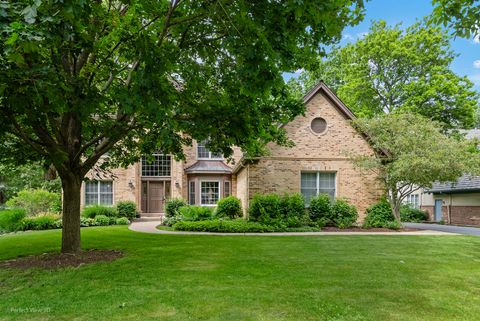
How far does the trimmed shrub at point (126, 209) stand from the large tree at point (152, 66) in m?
12.7

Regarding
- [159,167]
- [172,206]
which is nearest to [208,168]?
[159,167]

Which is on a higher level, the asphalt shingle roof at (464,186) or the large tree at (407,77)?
the large tree at (407,77)

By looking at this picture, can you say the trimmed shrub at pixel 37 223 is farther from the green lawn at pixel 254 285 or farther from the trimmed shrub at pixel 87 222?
the green lawn at pixel 254 285

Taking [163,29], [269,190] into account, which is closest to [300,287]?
[163,29]

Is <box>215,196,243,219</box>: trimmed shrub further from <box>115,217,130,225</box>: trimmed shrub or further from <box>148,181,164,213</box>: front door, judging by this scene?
<box>148,181,164,213</box>: front door

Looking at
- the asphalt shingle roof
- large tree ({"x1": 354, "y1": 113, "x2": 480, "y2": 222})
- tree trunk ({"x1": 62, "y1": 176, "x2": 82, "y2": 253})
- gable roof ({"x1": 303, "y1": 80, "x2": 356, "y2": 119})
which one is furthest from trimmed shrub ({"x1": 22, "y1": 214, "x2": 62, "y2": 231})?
the asphalt shingle roof

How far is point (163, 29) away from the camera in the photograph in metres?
7.20

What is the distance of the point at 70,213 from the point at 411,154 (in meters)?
13.5

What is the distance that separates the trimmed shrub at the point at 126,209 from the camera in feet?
73.7

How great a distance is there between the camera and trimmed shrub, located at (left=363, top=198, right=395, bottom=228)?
17234 millimetres

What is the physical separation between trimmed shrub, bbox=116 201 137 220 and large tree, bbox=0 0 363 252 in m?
12.7

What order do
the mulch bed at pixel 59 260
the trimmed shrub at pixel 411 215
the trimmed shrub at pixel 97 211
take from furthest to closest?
the trimmed shrub at pixel 411 215 → the trimmed shrub at pixel 97 211 → the mulch bed at pixel 59 260

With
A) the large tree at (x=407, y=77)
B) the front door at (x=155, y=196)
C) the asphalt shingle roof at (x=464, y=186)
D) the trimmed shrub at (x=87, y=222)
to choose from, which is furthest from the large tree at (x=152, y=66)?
the large tree at (x=407, y=77)

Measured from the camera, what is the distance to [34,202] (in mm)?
20156
